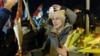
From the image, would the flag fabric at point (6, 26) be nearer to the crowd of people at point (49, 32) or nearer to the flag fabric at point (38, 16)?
the crowd of people at point (49, 32)

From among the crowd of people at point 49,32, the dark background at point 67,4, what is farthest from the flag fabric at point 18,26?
the dark background at point 67,4

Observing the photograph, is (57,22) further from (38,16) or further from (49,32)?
(38,16)

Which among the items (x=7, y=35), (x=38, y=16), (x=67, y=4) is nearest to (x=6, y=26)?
(x=7, y=35)

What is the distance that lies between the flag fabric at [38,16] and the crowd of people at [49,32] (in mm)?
68

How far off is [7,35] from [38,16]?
0.25 m

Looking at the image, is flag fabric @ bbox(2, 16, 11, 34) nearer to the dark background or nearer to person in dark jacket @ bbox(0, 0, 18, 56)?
person in dark jacket @ bbox(0, 0, 18, 56)

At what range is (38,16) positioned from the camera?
1478 mm

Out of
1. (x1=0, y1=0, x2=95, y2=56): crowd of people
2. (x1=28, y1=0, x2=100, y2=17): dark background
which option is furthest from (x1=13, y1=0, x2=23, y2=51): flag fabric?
(x1=28, y1=0, x2=100, y2=17): dark background

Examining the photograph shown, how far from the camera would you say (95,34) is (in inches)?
48.8

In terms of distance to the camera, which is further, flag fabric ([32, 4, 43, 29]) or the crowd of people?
flag fabric ([32, 4, 43, 29])

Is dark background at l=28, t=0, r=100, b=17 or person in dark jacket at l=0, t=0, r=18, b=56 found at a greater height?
dark background at l=28, t=0, r=100, b=17

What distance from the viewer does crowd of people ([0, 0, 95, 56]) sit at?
1288 mm

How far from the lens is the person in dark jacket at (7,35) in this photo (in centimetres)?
132

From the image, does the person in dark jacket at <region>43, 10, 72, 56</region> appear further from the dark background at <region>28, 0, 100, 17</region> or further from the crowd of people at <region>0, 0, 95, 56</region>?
the dark background at <region>28, 0, 100, 17</region>
